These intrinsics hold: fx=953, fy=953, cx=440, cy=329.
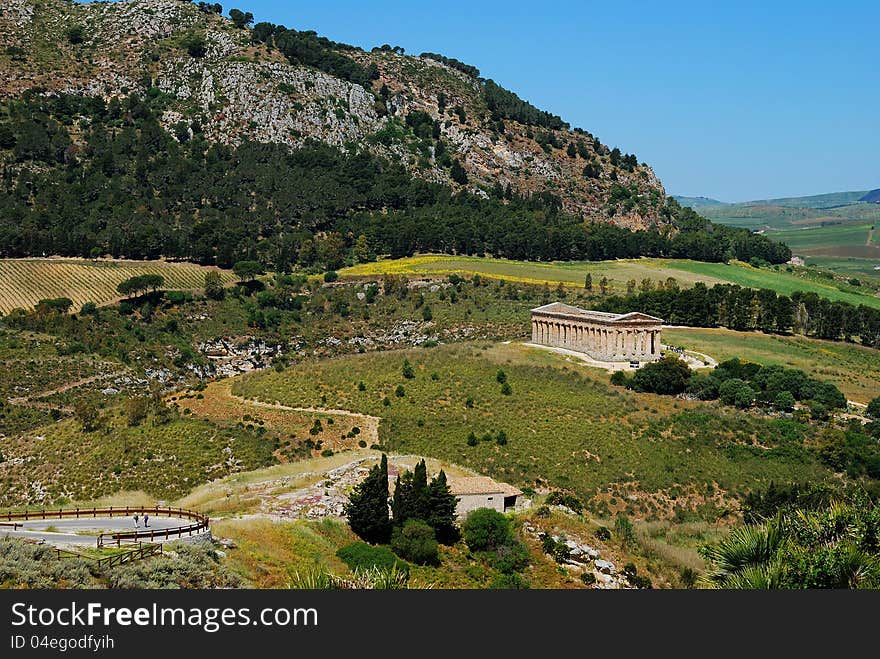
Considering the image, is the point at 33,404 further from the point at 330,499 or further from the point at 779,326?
the point at 779,326

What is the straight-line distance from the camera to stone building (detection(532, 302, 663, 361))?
306 feet

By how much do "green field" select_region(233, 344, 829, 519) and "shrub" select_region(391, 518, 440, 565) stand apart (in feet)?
66.3

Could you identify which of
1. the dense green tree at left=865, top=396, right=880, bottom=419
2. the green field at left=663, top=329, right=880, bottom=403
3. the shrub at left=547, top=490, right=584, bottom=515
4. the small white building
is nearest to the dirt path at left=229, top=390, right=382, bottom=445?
the shrub at left=547, top=490, right=584, bottom=515

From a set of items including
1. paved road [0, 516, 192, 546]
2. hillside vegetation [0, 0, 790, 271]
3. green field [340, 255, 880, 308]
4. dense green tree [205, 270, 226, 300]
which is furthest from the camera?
hillside vegetation [0, 0, 790, 271]

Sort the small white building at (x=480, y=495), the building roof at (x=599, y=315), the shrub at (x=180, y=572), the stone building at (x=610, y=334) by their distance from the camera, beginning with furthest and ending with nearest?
the stone building at (x=610, y=334)
the building roof at (x=599, y=315)
the small white building at (x=480, y=495)
the shrub at (x=180, y=572)

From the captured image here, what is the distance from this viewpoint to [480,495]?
5094cm

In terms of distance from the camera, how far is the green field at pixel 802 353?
90.3 m

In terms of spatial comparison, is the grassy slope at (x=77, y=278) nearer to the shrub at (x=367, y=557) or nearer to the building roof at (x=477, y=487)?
the building roof at (x=477, y=487)

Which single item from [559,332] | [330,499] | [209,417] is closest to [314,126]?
[559,332]

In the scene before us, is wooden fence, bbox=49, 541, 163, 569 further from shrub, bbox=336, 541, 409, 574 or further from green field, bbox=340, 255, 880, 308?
green field, bbox=340, 255, 880, 308

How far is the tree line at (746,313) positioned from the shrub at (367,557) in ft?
245

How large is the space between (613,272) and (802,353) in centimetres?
4938

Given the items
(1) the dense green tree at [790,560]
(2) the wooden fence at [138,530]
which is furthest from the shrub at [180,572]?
(1) the dense green tree at [790,560]

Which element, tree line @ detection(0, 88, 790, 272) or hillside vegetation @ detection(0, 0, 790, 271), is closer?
tree line @ detection(0, 88, 790, 272)
